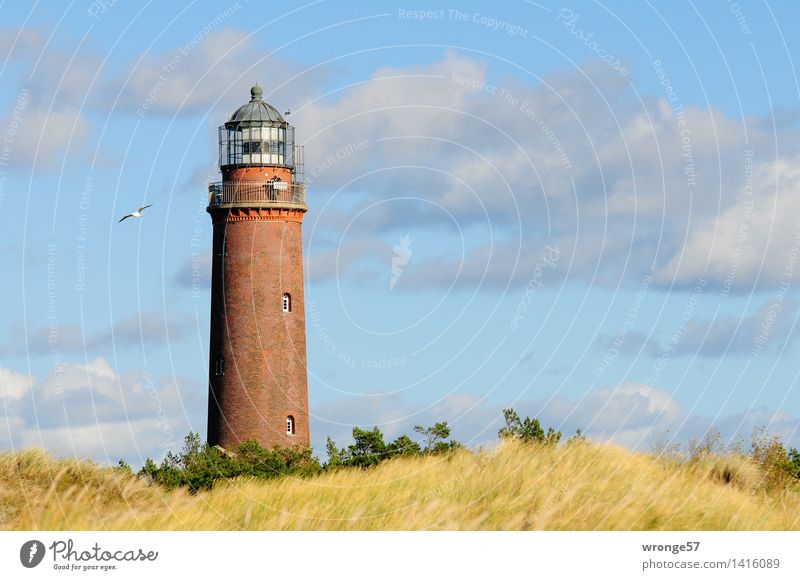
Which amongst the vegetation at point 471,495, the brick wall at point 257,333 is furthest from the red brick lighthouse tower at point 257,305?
the vegetation at point 471,495

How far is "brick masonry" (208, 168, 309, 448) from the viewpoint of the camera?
176 feet

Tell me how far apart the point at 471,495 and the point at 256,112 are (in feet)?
113

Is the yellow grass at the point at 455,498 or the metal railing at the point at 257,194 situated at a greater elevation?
the metal railing at the point at 257,194

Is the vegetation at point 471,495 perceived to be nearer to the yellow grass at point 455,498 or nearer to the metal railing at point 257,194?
the yellow grass at point 455,498

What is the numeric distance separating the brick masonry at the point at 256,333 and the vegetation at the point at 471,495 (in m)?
22.9

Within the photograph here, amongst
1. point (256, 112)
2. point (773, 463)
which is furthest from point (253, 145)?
point (773, 463)

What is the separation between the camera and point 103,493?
27328 mm

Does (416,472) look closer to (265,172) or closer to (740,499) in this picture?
(740,499)

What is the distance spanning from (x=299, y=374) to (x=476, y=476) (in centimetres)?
2971

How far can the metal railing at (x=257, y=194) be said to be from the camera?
54.7 meters

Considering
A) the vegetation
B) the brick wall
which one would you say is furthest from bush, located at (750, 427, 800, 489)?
the brick wall

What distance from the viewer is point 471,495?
2425 centimetres

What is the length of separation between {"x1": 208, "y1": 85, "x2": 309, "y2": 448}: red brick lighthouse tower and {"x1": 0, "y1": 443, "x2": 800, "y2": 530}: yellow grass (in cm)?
2438
